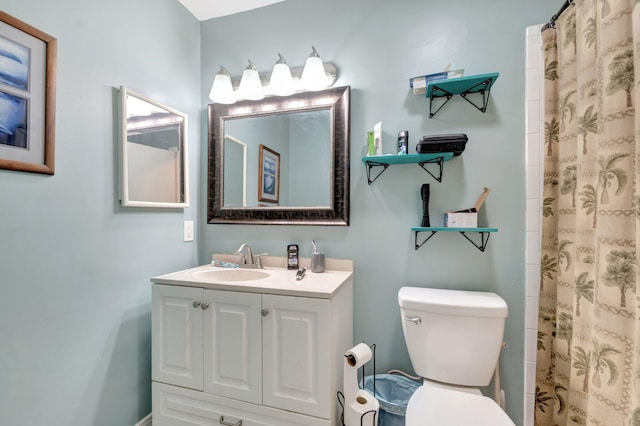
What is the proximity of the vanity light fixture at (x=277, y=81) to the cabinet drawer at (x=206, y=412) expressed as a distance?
5.22 feet

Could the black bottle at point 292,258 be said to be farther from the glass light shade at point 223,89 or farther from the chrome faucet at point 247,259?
the glass light shade at point 223,89

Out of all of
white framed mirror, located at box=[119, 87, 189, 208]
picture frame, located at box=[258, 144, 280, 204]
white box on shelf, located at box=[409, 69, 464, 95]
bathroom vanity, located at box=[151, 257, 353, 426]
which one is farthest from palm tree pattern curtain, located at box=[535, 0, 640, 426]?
white framed mirror, located at box=[119, 87, 189, 208]

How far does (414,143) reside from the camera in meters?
1.47

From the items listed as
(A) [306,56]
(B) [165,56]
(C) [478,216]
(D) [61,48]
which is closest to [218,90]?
(B) [165,56]

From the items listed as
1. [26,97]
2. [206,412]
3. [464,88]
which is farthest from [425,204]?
[26,97]

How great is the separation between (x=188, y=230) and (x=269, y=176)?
63 centimetres

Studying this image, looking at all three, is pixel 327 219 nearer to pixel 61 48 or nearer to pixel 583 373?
pixel 583 373

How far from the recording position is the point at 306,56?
165 centimetres

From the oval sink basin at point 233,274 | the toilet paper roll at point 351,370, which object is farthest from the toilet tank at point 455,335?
the oval sink basin at point 233,274

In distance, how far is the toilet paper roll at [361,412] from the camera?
1063 mm

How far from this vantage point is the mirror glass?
5.13ft

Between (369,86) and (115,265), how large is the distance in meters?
1.60

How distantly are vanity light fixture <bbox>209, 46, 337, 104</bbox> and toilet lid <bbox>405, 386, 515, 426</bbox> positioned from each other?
5.16 feet

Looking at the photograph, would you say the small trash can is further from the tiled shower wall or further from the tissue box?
the tissue box
